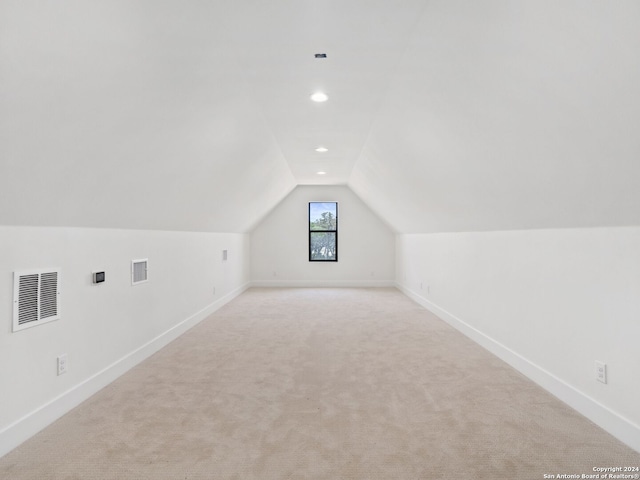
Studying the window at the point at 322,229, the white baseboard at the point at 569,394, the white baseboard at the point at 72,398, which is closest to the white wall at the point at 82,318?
the white baseboard at the point at 72,398

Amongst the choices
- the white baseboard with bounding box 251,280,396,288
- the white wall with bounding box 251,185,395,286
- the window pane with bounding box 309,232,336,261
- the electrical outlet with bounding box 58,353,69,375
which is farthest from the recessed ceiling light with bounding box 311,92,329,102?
the white baseboard with bounding box 251,280,396,288

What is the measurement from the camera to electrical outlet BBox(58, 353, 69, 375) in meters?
2.37

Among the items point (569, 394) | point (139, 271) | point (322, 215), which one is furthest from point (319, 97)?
point (322, 215)

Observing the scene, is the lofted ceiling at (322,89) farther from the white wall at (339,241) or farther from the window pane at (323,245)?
the window pane at (323,245)

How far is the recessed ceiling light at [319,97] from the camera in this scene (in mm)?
3035

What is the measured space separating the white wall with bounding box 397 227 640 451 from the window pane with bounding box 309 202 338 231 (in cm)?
461

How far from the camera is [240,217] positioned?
20.2 feet

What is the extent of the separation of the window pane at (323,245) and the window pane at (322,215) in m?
0.17

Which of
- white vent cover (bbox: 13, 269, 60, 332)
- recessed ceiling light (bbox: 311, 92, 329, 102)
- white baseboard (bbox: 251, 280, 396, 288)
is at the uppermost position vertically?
recessed ceiling light (bbox: 311, 92, 329, 102)

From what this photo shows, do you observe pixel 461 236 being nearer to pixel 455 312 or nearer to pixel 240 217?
pixel 455 312

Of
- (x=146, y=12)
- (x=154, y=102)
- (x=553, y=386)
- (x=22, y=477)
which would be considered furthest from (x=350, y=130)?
(x=22, y=477)

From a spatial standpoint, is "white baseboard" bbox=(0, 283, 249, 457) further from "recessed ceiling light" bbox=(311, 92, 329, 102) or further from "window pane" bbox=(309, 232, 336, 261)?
"window pane" bbox=(309, 232, 336, 261)

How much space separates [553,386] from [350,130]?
10.1 ft

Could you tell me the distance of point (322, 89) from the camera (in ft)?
9.64
